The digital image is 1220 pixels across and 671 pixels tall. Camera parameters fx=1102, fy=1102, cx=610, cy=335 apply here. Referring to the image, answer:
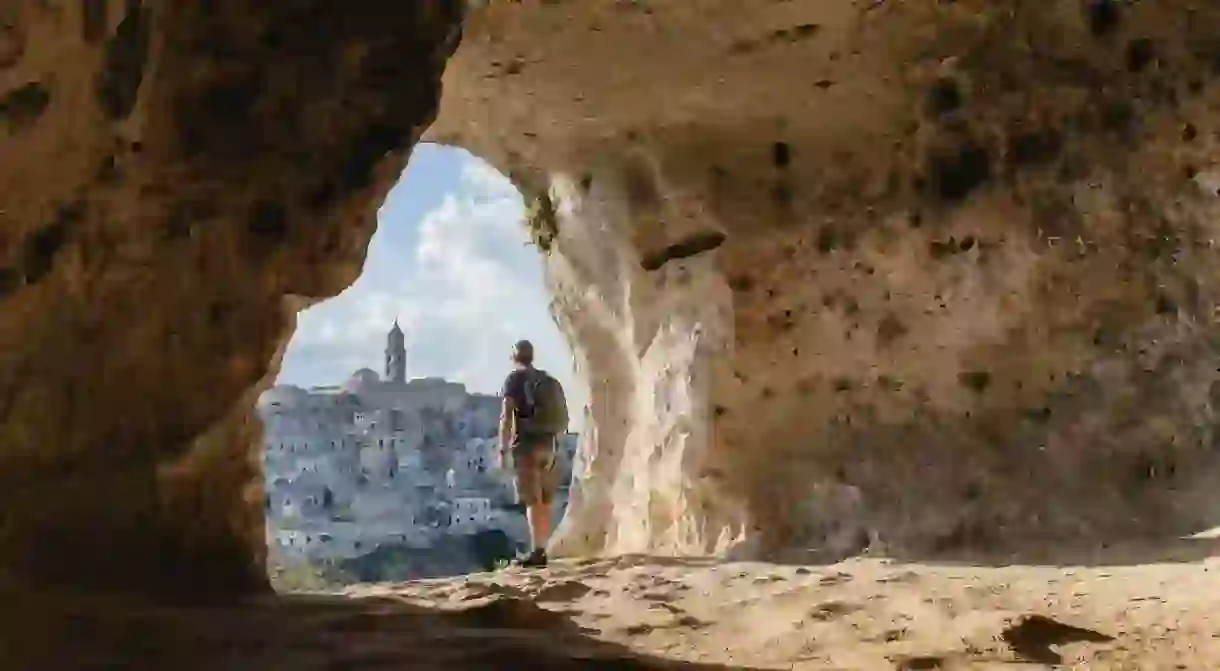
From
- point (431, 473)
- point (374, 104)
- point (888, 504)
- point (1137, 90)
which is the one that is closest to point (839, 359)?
point (888, 504)

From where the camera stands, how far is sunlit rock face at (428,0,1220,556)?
14.1ft

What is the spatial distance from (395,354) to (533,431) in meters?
16.3

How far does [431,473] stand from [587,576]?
13947 mm

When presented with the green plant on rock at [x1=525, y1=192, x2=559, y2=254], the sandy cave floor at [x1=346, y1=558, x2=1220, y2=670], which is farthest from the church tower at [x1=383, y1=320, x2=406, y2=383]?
the sandy cave floor at [x1=346, y1=558, x2=1220, y2=670]

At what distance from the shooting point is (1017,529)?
14.3ft

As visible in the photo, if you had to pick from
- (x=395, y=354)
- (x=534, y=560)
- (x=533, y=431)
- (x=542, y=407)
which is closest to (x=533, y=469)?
(x=533, y=431)

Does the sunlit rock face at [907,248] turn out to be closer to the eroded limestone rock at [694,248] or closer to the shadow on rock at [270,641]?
the eroded limestone rock at [694,248]

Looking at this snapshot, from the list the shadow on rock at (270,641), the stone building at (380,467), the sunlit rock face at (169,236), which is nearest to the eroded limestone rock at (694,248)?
the sunlit rock face at (169,236)

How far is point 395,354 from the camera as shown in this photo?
67.1 feet

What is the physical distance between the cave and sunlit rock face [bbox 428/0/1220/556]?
0.01 meters

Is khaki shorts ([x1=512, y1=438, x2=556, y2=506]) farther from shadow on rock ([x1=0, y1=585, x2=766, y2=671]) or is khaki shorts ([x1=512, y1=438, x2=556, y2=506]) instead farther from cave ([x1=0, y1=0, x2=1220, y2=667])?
shadow on rock ([x1=0, y1=585, x2=766, y2=671])

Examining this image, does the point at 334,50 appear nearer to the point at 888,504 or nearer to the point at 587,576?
the point at 587,576

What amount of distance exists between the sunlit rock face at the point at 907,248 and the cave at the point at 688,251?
0.01 meters

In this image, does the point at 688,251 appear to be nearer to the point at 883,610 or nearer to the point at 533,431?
the point at 533,431
